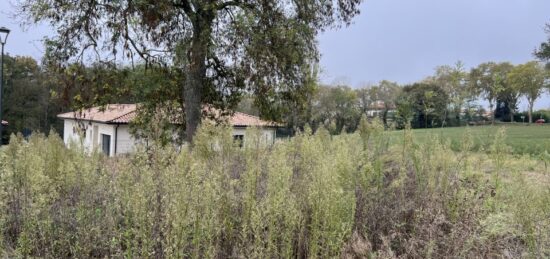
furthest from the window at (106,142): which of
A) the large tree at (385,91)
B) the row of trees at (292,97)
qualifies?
the large tree at (385,91)

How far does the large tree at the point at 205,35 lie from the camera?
6.84m

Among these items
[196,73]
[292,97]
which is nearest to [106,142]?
[196,73]

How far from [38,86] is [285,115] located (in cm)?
3206

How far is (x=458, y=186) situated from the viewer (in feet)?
10.2

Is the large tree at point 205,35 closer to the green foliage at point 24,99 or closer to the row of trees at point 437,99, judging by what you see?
the row of trees at point 437,99

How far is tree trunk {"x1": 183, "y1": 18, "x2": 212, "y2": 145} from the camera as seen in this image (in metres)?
6.96

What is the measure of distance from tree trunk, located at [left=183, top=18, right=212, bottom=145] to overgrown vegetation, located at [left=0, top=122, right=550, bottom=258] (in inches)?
157

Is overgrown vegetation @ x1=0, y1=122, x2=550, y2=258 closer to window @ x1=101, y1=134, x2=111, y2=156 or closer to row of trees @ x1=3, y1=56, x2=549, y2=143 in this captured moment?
row of trees @ x1=3, y1=56, x2=549, y2=143

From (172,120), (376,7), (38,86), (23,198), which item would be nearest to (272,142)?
(23,198)

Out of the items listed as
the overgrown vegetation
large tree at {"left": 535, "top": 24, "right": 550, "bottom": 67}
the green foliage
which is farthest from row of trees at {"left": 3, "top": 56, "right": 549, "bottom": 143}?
the green foliage

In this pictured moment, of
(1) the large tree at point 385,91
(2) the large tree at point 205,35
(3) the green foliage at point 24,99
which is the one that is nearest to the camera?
(2) the large tree at point 205,35

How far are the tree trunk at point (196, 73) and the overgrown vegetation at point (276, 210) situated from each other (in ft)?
13.1

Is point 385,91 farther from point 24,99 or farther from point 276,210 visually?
point 276,210

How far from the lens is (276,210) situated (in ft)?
6.68
